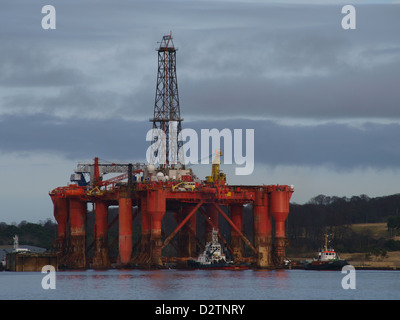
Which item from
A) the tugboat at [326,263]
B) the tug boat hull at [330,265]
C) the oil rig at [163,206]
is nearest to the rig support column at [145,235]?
the oil rig at [163,206]

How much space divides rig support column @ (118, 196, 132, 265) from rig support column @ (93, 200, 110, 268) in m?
8.88

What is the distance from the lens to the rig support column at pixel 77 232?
494 ft

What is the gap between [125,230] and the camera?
141000 millimetres

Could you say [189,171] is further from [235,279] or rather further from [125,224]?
[235,279]

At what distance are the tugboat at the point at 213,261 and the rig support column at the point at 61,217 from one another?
23.7 m

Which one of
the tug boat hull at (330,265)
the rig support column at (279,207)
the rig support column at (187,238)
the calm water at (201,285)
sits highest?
the rig support column at (279,207)

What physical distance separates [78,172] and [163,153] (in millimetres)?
15743

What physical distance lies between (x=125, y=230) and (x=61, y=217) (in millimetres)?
17940

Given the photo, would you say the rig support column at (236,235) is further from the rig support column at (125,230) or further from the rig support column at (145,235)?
the rig support column at (125,230)

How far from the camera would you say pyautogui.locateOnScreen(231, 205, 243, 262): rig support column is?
143637 millimetres

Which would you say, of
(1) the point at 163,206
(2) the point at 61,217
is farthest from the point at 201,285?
(2) the point at 61,217
